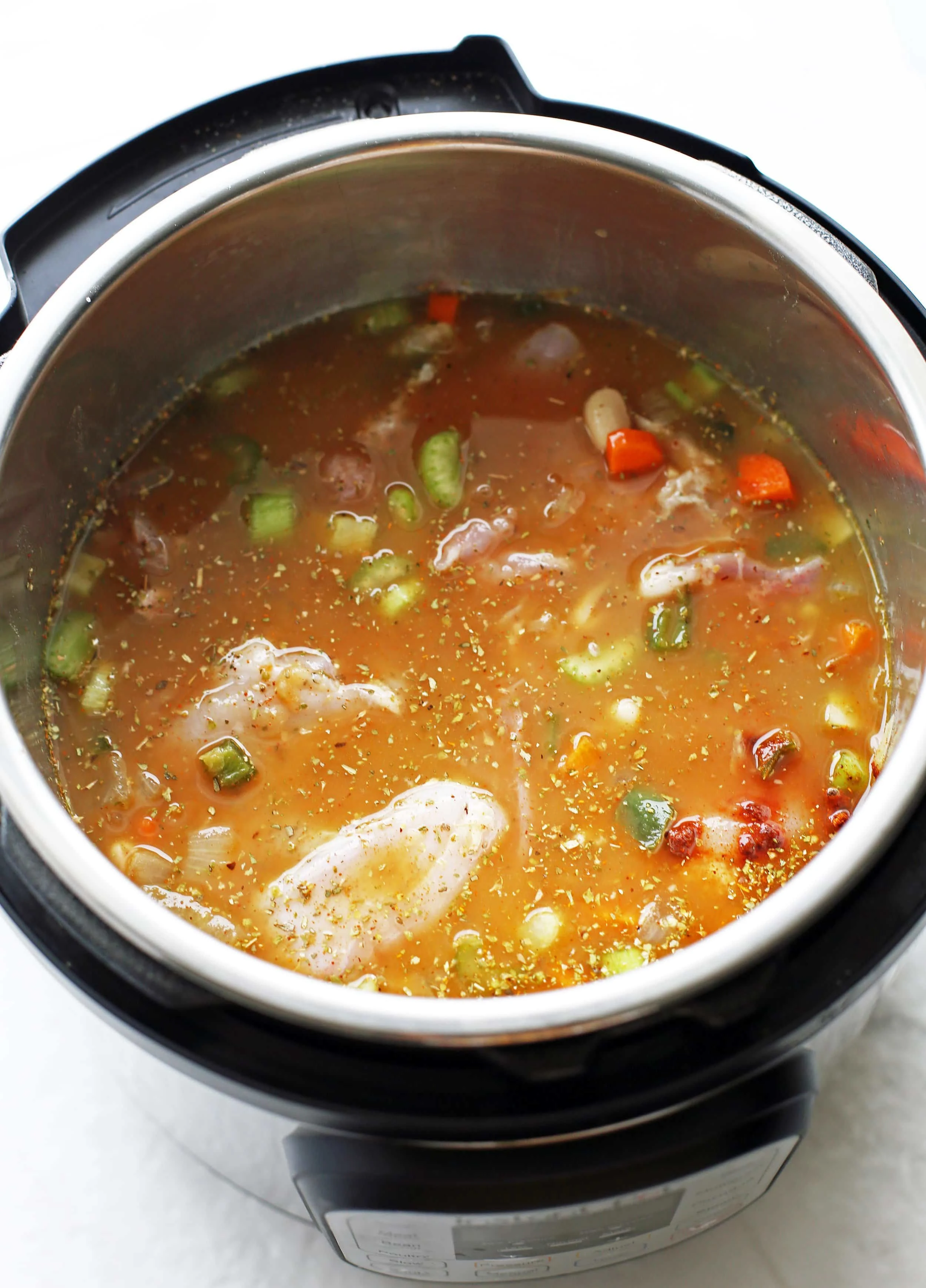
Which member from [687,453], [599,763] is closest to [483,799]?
[599,763]

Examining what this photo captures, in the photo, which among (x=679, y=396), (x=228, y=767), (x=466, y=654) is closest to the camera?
(x=228, y=767)

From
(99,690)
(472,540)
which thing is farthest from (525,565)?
(99,690)

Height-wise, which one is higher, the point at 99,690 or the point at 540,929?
the point at 99,690

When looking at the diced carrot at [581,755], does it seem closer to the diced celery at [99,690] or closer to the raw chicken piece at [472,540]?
the raw chicken piece at [472,540]

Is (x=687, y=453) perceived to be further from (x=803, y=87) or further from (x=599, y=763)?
(x=803, y=87)

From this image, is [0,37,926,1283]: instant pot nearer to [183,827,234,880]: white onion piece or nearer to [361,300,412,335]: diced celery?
[361,300,412,335]: diced celery

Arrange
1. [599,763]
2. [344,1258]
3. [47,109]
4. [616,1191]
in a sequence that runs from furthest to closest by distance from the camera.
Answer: [47,109]
[599,763]
[344,1258]
[616,1191]

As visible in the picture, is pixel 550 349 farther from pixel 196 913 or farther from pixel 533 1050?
pixel 533 1050
